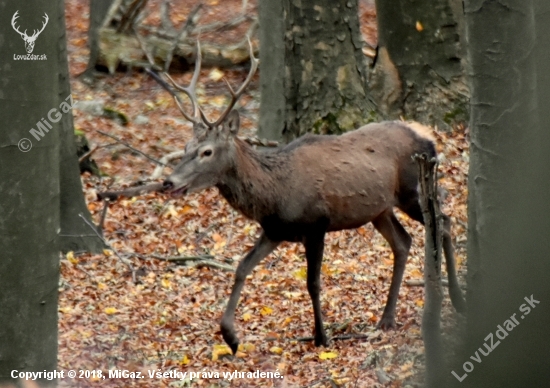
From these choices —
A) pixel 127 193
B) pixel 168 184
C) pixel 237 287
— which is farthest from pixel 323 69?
pixel 237 287

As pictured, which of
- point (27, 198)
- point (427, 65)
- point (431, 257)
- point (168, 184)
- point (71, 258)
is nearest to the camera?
point (431, 257)

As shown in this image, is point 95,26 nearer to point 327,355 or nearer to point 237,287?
point 237,287

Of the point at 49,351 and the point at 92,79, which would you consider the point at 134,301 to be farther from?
the point at 92,79

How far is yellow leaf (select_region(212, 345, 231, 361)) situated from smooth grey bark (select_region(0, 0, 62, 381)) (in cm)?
294

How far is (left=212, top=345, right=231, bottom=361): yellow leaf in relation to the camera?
8193 millimetres

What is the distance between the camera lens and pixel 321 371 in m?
7.66

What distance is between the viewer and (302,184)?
28.3 ft

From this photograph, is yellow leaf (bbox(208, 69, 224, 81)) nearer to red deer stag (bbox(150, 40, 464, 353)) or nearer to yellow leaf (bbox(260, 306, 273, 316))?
red deer stag (bbox(150, 40, 464, 353))

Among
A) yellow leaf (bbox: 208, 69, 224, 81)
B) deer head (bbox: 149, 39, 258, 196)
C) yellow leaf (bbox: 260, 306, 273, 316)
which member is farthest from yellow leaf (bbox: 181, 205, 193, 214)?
yellow leaf (bbox: 208, 69, 224, 81)

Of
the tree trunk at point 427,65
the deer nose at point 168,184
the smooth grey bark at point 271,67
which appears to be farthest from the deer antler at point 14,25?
the tree trunk at point 427,65

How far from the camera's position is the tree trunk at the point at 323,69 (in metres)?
12.0

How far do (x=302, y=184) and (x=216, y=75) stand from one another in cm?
1003

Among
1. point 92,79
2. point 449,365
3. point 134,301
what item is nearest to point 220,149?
point 134,301

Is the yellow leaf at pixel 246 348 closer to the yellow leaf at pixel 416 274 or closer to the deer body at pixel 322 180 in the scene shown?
the deer body at pixel 322 180
